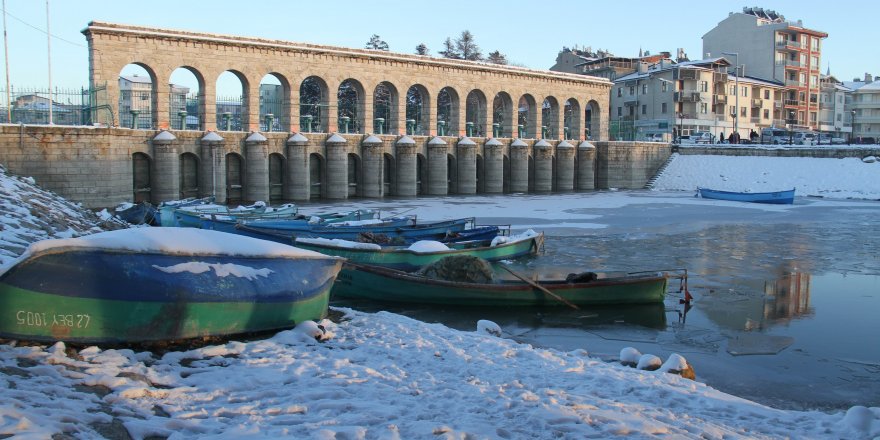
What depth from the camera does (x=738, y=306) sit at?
57.9 feet

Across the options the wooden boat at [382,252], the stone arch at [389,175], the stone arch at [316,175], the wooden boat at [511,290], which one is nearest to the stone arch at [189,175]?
the stone arch at [316,175]

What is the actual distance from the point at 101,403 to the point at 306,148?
40422 millimetres

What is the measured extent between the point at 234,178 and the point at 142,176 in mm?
6640

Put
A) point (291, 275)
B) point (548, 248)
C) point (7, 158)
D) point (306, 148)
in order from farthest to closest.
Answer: point (306, 148)
point (7, 158)
point (548, 248)
point (291, 275)

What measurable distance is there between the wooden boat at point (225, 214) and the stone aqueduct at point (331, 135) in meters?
10.4

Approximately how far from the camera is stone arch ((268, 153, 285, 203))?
162ft

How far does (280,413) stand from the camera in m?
8.08

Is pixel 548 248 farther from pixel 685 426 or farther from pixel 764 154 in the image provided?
pixel 764 154

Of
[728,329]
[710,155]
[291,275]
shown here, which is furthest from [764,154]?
[291,275]

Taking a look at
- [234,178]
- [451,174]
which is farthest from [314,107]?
[234,178]

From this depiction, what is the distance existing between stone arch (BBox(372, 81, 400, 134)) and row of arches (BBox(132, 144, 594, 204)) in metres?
2.36

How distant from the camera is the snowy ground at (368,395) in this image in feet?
24.7

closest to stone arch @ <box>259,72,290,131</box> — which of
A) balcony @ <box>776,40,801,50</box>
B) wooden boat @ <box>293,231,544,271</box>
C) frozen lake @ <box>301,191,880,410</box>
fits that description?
frozen lake @ <box>301,191,880,410</box>

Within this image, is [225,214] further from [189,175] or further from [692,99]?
[692,99]
